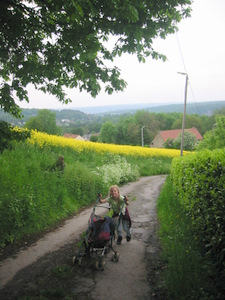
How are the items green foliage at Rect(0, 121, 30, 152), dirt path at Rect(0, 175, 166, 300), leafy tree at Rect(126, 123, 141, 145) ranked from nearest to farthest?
dirt path at Rect(0, 175, 166, 300) → green foliage at Rect(0, 121, 30, 152) → leafy tree at Rect(126, 123, 141, 145)

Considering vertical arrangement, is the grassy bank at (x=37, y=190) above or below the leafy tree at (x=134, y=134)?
above

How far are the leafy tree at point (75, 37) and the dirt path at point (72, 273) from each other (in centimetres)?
343

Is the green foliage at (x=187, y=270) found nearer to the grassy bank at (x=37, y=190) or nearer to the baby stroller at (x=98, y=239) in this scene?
the baby stroller at (x=98, y=239)

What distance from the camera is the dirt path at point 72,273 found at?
407cm

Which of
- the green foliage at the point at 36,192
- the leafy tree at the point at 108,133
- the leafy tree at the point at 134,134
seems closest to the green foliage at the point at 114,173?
the green foliage at the point at 36,192

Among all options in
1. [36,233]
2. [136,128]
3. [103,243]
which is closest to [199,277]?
[103,243]

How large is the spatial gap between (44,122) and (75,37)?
78629 mm

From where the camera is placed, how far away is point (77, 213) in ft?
31.1

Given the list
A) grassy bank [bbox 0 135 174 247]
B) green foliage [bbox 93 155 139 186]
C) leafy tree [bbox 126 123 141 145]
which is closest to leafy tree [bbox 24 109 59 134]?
leafy tree [bbox 126 123 141 145]

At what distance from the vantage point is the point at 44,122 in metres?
80.6

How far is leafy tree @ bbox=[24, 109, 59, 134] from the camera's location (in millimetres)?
79750

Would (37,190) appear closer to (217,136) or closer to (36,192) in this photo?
(36,192)

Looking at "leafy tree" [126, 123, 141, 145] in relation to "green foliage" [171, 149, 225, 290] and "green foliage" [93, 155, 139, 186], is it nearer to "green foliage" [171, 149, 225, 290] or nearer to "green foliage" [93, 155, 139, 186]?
"green foliage" [93, 155, 139, 186]

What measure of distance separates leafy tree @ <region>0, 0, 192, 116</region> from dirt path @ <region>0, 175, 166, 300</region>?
11.3ft
